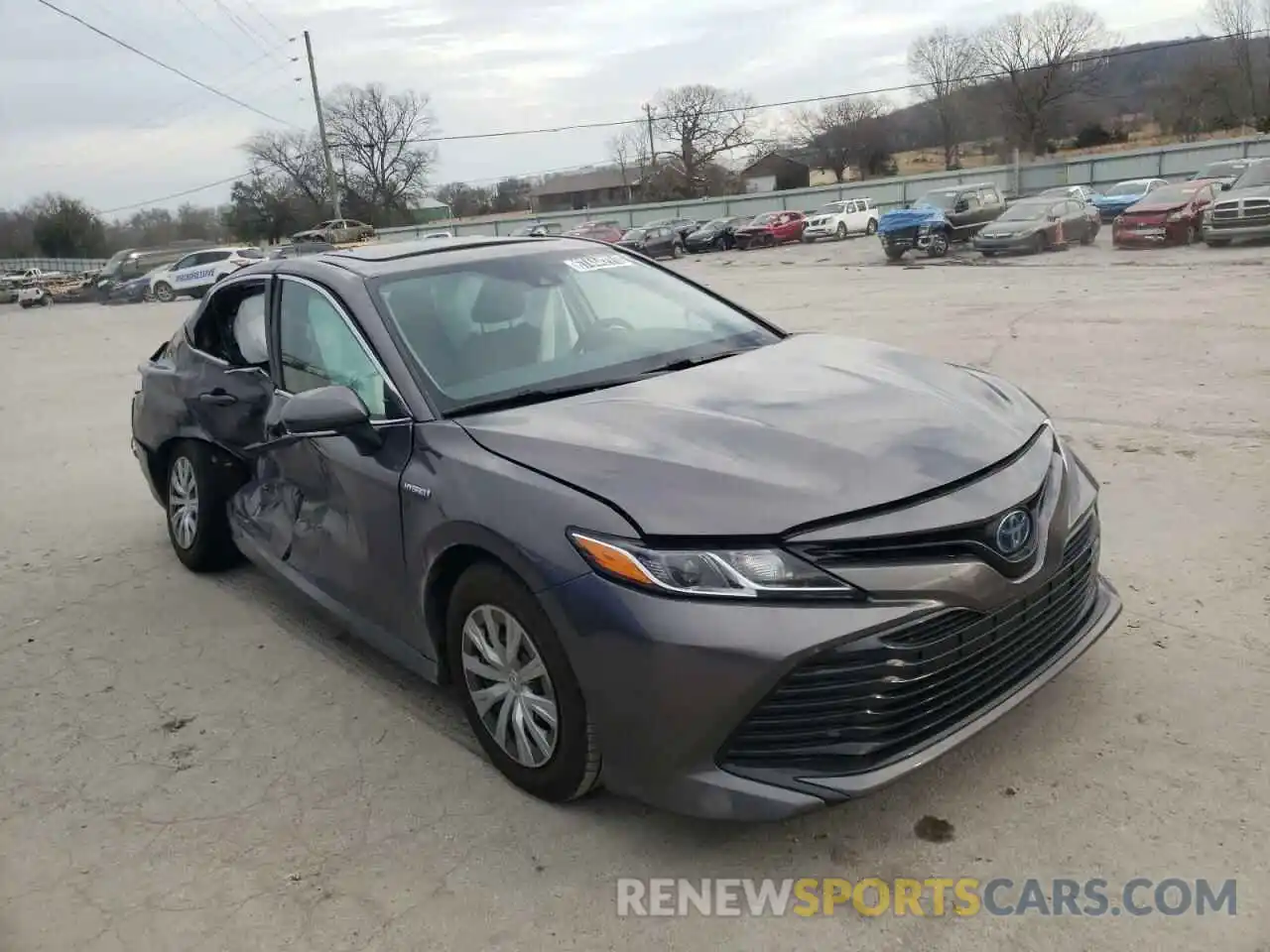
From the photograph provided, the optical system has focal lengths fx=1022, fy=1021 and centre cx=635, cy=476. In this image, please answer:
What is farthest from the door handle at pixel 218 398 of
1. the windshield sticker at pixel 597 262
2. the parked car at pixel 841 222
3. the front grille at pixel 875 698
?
the parked car at pixel 841 222

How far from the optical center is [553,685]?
2.78m

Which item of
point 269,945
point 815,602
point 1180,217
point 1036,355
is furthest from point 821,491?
point 1180,217

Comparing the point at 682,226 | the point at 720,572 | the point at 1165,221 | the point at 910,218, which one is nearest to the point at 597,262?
the point at 720,572

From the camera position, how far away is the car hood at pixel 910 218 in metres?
26.3

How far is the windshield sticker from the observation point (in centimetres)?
418

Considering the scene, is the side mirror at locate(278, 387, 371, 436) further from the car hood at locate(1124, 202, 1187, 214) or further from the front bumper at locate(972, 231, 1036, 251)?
the car hood at locate(1124, 202, 1187, 214)

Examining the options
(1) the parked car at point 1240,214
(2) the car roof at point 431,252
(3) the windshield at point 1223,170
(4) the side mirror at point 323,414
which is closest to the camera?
(4) the side mirror at point 323,414

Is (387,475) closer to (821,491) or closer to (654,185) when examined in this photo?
(821,491)

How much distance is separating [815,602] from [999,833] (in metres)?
0.87

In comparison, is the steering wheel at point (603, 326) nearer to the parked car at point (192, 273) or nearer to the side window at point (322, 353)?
the side window at point (322, 353)

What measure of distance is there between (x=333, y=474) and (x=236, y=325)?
1.51 metres

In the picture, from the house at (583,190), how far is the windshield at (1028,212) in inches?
2638

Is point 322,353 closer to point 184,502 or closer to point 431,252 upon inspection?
point 431,252

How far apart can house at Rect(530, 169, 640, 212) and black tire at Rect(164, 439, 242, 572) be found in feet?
286
